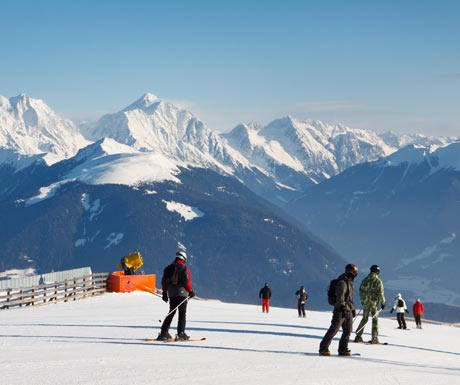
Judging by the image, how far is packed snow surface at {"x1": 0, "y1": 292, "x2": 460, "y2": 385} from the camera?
49.1 ft

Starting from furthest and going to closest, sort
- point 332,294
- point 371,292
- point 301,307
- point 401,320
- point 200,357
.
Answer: point 301,307 → point 401,320 → point 371,292 → point 332,294 → point 200,357

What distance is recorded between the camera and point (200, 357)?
697 inches

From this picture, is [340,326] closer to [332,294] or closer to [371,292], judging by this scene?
[332,294]

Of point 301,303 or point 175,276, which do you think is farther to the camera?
point 301,303

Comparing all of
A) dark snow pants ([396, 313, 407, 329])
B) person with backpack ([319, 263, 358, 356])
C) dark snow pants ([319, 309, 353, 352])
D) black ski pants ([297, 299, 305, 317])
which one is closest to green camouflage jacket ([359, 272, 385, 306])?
dark snow pants ([319, 309, 353, 352])

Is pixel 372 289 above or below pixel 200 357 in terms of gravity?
above

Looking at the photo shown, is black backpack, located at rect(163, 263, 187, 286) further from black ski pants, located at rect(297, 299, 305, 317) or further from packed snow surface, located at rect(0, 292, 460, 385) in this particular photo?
black ski pants, located at rect(297, 299, 305, 317)

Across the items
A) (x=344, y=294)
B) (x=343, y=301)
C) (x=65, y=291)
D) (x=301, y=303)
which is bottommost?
(x=343, y=301)

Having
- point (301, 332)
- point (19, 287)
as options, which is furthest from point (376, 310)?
point (19, 287)

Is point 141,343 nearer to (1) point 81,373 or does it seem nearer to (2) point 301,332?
(1) point 81,373

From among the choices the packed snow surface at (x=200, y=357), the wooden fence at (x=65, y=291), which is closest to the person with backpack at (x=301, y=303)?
the wooden fence at (x=65, y=291)

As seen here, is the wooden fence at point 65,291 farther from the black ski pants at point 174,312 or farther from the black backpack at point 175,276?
the black backpack at point 175,276

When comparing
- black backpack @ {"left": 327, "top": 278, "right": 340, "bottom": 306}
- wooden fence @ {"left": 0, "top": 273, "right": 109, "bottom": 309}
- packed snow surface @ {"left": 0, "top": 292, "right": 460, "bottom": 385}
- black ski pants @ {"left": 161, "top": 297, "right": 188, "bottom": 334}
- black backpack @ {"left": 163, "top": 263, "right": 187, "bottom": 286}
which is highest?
wooden fence @ {"left": 0, "top": 273, "right": 109, "bottom": 309}

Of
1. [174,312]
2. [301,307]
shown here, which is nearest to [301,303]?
[301,307]
